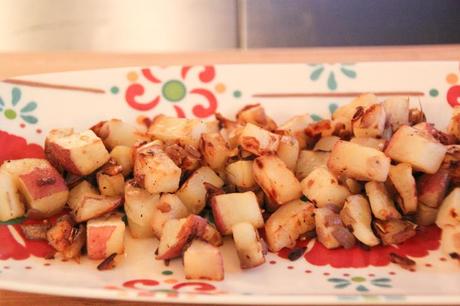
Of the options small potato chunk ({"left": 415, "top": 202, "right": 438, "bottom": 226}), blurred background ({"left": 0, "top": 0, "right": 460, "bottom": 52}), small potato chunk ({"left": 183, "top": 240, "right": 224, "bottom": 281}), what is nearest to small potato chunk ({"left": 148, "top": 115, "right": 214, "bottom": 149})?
small potato chunk ({"left": 183, "top": 240, "right": 224, "bottom": 281})

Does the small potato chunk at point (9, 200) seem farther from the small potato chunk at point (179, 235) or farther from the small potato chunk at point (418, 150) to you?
the small potato chunk at point (418, 150)

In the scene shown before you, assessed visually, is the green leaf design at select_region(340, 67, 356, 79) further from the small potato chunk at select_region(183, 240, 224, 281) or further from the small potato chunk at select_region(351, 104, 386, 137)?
the small potato chunk at select_region(183, 240, 224, 281)

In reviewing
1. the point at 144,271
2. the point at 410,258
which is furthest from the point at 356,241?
the point at 144,271

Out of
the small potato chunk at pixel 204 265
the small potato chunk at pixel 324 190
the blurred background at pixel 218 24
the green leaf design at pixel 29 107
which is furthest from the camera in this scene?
the blurred background at pixel 218 24

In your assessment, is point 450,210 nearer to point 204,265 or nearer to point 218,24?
point 204,265

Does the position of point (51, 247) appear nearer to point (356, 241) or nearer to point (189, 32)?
point (356, 241)

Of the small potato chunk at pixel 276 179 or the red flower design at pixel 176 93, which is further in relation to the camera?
the red flower design at pixel 176 93

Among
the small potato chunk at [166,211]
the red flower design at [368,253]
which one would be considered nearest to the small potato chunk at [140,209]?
the small potato chunk at [166,211]
